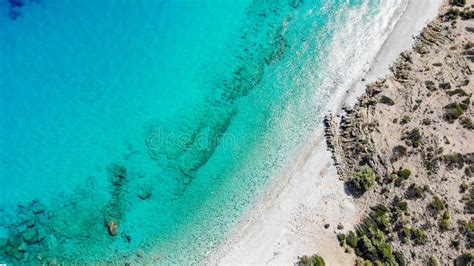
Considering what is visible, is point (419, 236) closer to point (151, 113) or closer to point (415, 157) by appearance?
point (415, 157)

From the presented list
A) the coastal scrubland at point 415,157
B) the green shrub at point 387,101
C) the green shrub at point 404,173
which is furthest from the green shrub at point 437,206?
the green shrub at point 387,101

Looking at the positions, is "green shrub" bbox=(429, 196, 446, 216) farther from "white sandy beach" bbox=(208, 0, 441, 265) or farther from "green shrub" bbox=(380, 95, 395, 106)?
"green shrub" bbox=(380, 95, 395, 106)

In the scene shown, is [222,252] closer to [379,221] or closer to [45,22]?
[379,221]

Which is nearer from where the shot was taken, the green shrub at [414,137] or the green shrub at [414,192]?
the green shrub at [414,192]

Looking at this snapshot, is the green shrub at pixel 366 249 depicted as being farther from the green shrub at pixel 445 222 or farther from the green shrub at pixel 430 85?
the green shrub at pixel 430 85

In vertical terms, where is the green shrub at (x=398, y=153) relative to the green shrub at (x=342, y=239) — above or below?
above

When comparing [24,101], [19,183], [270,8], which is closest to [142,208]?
[19,183]
